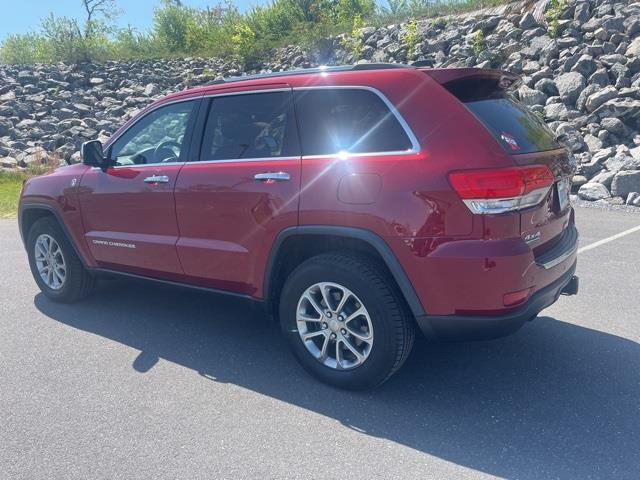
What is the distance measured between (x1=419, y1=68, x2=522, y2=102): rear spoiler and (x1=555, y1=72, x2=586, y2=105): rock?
9756 millimetres

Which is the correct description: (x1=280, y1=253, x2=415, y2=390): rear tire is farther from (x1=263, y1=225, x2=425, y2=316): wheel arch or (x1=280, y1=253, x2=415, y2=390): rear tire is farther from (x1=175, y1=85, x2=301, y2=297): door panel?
(x1=175, y1=85, x2=301, y2=297): door panel

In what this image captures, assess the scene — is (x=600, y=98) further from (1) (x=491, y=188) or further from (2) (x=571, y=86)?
(1) (x=491, y=188)

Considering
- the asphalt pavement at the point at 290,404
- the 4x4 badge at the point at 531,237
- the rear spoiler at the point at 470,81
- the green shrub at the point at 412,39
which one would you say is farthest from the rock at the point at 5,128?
the 4x4 badge at the point at 531,237

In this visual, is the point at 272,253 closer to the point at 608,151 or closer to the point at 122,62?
the point at 608,151

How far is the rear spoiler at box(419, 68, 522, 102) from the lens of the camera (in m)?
3.70

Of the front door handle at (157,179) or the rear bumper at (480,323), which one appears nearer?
the rear bumper at (480,323)

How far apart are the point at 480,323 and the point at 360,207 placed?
93 cm

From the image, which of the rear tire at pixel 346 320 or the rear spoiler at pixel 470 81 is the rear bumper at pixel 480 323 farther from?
the rear spoiler at pixel 470 81

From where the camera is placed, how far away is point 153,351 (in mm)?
4672

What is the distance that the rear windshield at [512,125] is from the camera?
11.8ft

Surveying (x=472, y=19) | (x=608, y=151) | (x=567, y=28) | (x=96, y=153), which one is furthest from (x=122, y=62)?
(x=96, y=153)

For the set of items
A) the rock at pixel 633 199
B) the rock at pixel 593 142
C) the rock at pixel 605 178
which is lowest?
the rock at pixel 633 199

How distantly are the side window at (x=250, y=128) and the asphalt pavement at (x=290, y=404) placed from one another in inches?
48.1

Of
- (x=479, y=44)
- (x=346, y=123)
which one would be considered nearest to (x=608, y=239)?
(x=346, y=123)
